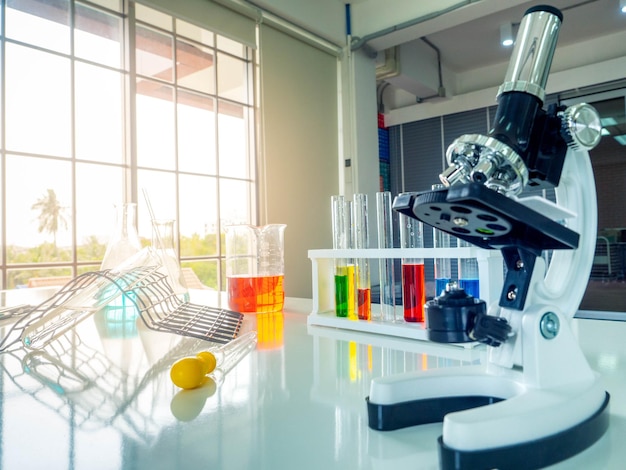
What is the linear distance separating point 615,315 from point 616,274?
2.21ft

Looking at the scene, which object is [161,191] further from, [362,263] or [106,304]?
[362,263]

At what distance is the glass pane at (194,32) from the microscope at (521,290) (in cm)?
265

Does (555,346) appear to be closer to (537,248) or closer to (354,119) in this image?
(537,248)

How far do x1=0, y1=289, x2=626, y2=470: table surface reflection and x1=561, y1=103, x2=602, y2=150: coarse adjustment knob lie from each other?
0.79 feet

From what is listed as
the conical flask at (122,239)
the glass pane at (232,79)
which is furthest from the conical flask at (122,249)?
the glass pane at (232,79)

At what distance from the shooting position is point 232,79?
305 cm

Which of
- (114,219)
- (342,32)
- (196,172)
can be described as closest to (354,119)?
(342,32)

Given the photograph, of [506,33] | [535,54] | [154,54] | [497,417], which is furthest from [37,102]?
[506,33]

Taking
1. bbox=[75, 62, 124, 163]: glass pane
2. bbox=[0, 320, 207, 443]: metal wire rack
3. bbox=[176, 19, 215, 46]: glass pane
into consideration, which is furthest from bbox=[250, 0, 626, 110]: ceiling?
bbox=[0, 320, 207, 443]: metal wire rack

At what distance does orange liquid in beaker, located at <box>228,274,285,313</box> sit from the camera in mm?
1052

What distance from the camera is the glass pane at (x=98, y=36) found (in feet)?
7.87

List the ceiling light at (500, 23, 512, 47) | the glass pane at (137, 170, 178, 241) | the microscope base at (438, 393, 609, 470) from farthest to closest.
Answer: the ceiling light at (500, 23, 512, 47), the glass pane at (137, 170, 178, 241), the microscope base at (438, 393, 609, 470)

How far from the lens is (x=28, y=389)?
53 cm

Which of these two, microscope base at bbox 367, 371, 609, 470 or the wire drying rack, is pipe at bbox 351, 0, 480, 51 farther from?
microscope base at bbox 367, 371, 609, 470
